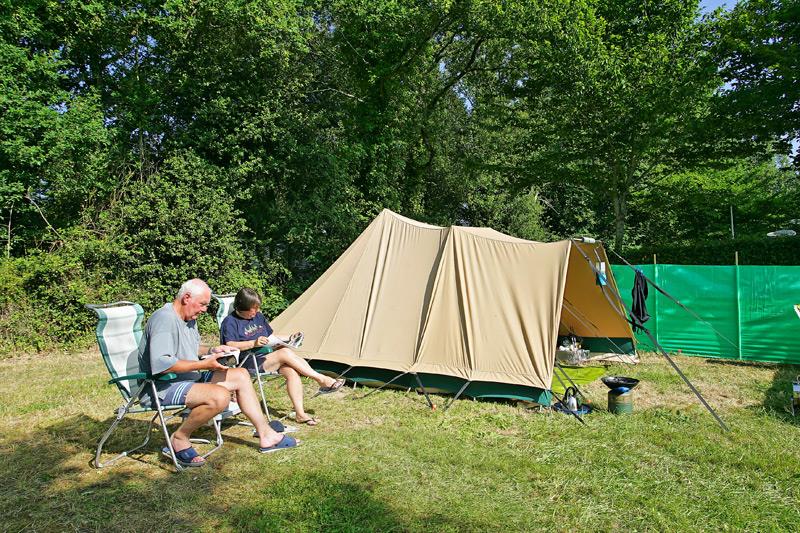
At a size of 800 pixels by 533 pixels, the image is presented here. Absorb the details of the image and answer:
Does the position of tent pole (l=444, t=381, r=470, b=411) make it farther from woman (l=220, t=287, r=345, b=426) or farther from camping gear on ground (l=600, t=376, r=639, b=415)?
camping gear on ground (l=600, t=376, r=639, b=415)

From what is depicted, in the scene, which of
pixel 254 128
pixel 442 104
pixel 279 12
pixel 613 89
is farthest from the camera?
pixel 442 104

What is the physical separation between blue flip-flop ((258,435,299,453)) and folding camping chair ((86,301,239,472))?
1.27 ft

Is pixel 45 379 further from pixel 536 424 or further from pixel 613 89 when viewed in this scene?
pixel 613 89

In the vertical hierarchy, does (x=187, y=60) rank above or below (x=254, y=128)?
above

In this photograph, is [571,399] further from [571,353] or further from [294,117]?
[294,117]

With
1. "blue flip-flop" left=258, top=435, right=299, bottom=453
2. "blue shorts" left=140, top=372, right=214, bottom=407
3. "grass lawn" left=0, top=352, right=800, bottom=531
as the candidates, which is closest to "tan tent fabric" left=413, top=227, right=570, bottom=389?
"grass lawn" left=0, top=352, right=800, bottom=531

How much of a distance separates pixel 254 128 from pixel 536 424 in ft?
26.7

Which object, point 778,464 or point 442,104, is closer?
point 778,464

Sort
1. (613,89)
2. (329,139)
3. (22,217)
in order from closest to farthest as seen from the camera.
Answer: (22,217) < (613,89) < (329,139)

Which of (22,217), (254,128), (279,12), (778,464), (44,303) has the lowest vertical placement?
(778,464)

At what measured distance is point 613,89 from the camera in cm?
1102

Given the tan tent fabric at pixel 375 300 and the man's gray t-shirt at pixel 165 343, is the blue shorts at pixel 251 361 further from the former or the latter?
the tan tent fabric at pixel 375 300

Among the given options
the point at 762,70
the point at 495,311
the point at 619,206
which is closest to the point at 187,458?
the point at 495,311

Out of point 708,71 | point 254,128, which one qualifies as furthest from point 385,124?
point 708,71
